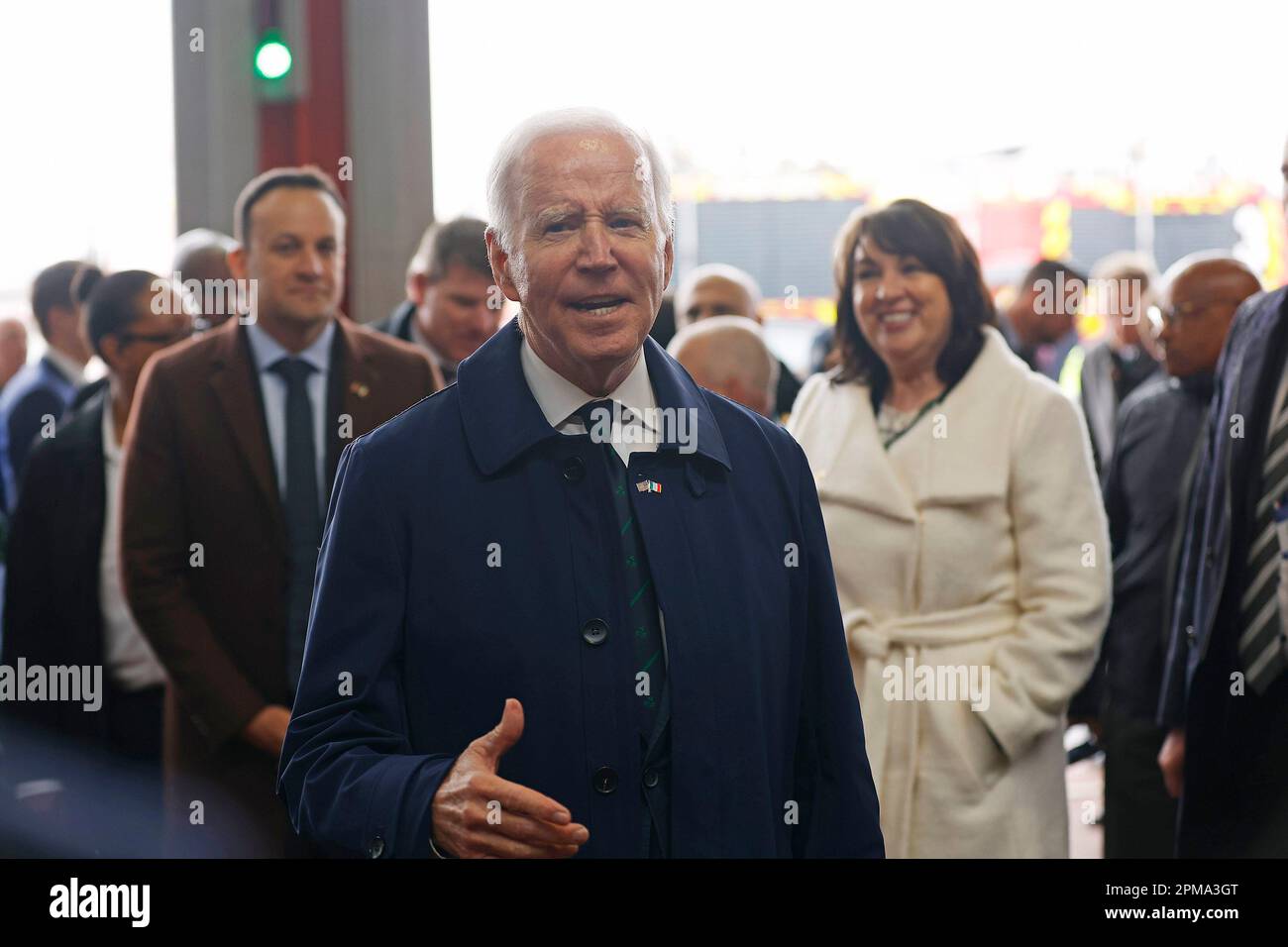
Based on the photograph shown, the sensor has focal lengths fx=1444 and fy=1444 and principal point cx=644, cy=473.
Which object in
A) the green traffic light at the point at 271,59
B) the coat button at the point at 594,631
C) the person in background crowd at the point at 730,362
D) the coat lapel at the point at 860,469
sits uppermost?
the green traffic light at the point at 271,59

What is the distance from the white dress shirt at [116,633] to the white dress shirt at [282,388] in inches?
17.6

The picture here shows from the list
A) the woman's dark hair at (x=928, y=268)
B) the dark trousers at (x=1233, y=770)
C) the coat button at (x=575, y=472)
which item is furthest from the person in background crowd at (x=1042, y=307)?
the coat button at (x=575, y=472)

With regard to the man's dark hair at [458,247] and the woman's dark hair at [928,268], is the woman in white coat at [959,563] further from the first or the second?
the man's dark hair at [458,247]

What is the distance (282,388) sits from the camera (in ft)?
8.55

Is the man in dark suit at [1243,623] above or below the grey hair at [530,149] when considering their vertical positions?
below

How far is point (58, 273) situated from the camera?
147 inches

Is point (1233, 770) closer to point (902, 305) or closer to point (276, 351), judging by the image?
point (902, 305)

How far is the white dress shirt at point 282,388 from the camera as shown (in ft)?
8.40

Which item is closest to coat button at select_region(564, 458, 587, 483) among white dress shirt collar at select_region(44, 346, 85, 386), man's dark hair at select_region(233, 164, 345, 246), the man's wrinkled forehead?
the man's wrinkled forehead

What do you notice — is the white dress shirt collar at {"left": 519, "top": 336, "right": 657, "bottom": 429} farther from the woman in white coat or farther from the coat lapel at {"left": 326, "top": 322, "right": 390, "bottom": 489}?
the coat lapel at {"left": 326, "top": 322, "right": 390, "bottom": 489}

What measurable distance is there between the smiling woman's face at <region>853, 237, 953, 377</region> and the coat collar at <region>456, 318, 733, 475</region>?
1.01 m

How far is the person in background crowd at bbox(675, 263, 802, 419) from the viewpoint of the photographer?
11.4ft

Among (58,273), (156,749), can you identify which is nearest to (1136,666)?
(156,749)

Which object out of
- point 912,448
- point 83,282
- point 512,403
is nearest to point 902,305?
point 912,448
